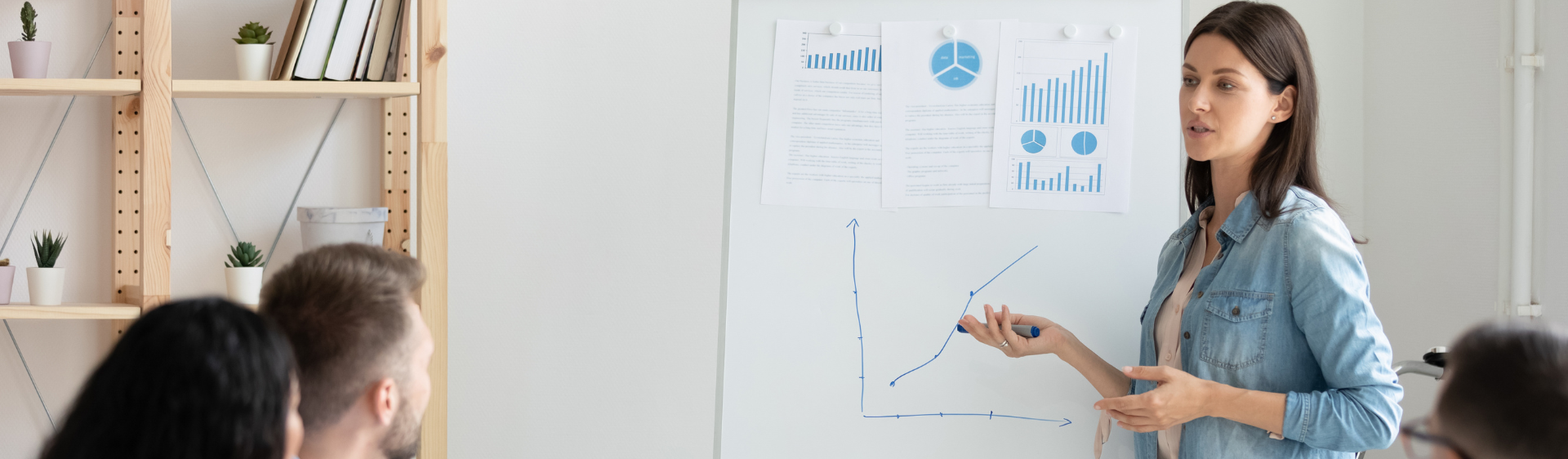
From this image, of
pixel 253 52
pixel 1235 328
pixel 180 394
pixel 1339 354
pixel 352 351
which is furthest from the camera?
pixel 253 52

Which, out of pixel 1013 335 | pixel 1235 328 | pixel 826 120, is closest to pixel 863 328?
pixel 1013 335

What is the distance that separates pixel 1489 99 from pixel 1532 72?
9cm

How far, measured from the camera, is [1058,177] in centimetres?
164

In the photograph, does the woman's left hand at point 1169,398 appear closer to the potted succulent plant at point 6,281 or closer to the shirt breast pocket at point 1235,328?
the shirt breast pocket at point 1235,328

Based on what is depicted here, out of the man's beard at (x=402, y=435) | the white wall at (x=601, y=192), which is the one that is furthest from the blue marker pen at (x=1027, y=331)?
the man's beard at (x=402, y=435)

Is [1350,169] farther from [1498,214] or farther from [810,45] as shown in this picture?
[810,45]

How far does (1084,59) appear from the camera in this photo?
64.9 inches

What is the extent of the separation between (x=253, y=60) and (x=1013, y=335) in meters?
1.32

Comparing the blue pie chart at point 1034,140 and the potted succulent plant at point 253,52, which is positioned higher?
the potted succulent plant at point 253,52

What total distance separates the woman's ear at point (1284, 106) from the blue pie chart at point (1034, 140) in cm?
35

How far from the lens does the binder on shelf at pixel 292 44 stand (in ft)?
5.15

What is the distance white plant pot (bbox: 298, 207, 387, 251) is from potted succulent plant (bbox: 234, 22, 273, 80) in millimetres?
236

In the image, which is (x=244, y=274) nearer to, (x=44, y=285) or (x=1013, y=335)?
(x=44, y=285)

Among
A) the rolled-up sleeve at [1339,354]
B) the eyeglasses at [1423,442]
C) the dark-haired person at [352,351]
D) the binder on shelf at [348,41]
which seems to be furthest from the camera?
the binder on shelf at [348,41]
